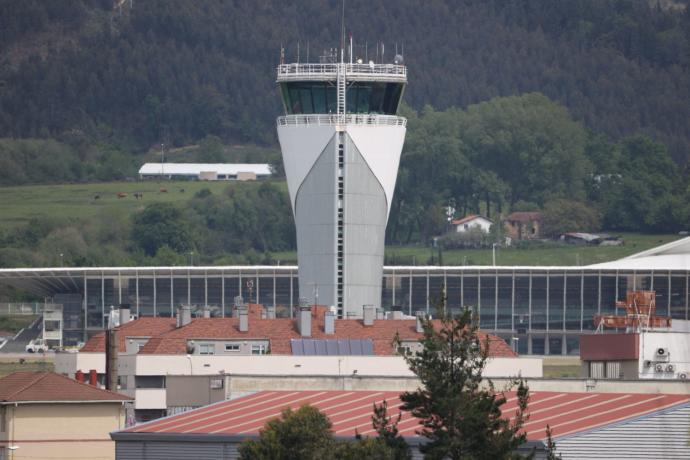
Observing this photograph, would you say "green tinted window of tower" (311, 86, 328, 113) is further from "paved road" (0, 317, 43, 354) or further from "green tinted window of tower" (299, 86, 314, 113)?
"paved road" (0, 317, 43, 354)

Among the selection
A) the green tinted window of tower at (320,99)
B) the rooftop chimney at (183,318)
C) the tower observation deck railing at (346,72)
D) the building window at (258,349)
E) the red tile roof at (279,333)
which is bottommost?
the building window at (258,349)

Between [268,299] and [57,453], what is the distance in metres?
97.1

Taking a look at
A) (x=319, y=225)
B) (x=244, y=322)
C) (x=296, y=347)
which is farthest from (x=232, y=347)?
(x=319, y=225)

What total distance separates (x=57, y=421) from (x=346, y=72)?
175 ft

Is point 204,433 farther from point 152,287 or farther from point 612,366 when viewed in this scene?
point 152,287

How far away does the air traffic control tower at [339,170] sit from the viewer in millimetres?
131250

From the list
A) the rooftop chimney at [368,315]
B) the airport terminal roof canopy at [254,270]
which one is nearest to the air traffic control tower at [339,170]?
the rooftop chimney at [368,315]

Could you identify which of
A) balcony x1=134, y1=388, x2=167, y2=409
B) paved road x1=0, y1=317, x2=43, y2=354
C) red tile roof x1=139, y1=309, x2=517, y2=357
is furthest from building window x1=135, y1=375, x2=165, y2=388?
paved road x1=0, y1=317, x2=43, y2=354

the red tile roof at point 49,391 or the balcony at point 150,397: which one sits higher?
the red tile roof at point 49,391

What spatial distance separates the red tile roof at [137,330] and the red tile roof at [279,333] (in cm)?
508

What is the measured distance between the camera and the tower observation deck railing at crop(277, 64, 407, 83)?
132 metres

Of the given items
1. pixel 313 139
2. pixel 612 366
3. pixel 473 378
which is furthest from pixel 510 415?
pixel 313 139

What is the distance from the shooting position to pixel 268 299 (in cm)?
17800

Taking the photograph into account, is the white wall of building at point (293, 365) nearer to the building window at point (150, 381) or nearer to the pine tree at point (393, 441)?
the building window at point (150, 381)
